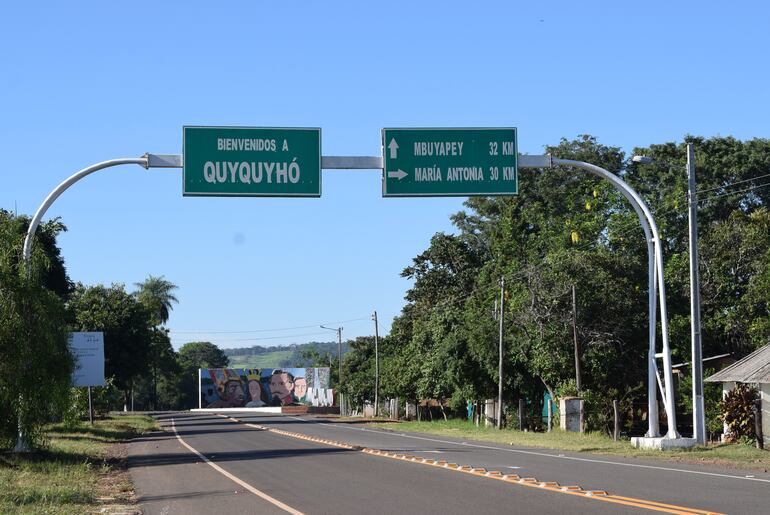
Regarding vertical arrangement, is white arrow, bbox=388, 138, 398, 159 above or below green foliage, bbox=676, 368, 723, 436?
above

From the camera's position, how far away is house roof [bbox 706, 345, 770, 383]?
1054 inches

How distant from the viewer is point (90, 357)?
48.5 metres

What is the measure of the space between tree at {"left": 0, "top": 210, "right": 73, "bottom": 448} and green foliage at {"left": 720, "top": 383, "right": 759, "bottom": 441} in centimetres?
1830

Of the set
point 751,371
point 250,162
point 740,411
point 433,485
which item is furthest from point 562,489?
point 740,411

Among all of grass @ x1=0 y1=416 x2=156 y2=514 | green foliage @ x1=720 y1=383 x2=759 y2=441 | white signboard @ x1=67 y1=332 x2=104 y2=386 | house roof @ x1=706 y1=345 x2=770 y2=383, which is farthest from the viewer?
white signboard @ x1=67 y1=332 x2=104 y2=386

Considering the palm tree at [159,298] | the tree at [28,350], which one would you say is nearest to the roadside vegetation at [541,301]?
the tree at [28,350]

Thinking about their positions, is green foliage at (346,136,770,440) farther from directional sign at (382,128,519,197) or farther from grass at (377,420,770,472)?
directional sign at (382,128,519,197)

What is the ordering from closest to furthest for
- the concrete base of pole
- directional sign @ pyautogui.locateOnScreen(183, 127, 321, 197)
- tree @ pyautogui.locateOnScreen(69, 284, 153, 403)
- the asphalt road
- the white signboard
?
the asphalt road
directional sign @ pyautogui.locateOnScreen(183, 127, 321, 197)
the concrete base of pole
the white signboard
tree @ pyautogui.locateOnScreen(69, 284, 153, 403)

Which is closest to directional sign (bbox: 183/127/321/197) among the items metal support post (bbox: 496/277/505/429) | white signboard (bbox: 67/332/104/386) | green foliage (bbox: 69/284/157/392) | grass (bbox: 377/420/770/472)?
grass (bbox: 377/420/770/472)

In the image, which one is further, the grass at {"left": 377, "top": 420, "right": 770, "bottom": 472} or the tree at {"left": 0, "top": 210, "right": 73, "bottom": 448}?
the tree at {"left": 0, "top": 210, "right": 73, "bottom": 448}

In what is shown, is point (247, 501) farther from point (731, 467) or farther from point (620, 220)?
point (620, 220)

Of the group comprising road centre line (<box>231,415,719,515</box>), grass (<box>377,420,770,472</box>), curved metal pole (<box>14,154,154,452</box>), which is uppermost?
curved metal pole (<box>14,154,154,452</box>)

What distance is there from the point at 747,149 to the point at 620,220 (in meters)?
11.3

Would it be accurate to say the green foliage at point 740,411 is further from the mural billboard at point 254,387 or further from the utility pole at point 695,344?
the mural billboard at point 254,387
